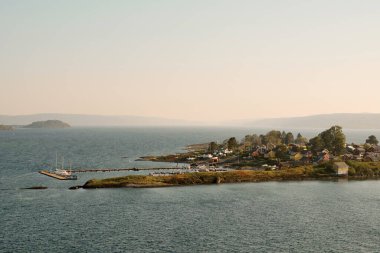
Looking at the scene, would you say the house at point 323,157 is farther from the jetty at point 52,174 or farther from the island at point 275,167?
the jetty at point 52,174

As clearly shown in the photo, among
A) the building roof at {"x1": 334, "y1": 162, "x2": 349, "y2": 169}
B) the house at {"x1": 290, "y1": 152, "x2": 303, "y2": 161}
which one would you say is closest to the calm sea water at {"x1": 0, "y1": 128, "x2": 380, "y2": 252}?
the building roof at {"x1": 334, "y1": 162, "x2": 349, "y2": 169}

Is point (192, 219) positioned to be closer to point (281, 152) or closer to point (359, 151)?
point (281, 152)

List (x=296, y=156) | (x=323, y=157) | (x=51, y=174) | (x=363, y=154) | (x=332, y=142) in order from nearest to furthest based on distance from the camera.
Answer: (x=51, y=174) → (x=323, y=157) → (x=296, y=156) → (x=363, y=154) → (x=332, y=142)

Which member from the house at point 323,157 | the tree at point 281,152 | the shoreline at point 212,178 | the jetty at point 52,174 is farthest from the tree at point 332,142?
the jetty at point 52,174

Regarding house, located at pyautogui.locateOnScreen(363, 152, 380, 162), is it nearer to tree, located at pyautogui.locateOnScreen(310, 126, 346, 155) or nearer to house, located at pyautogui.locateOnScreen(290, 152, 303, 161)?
tree, located at pyautogui.locateOnScreen(310, 126, 346, 155)

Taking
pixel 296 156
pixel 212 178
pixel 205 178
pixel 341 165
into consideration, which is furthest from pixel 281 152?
pixel 205 178

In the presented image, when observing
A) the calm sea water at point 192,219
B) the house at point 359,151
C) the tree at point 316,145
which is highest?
the tree at point 316,145

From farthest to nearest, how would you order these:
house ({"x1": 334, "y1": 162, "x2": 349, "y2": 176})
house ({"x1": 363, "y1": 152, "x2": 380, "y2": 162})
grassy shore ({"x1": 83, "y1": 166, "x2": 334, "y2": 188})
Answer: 1. house ({"x1": 363, "y1": 152, "x2": 380, "y2": 162})
2. house ({"x1": 334, "y1": 162, "x2": 349, "y2": 176})
3. grassy shore ({"x1": 83, "y1": 166, "x2": 334, "y2": 188})
